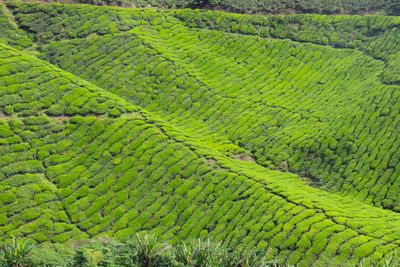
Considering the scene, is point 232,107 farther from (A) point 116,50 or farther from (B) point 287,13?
(B) point 287,13

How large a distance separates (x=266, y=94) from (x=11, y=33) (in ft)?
102

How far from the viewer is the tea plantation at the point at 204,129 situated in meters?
26.3

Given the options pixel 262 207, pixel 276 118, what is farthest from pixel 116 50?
pixel 262 207

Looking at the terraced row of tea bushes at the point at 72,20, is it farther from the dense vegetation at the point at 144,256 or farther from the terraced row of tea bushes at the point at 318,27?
the dense vegetation at the point at 144,256

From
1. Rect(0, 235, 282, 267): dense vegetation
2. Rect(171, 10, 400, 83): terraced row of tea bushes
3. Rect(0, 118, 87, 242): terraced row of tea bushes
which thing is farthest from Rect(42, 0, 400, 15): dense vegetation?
Rect(0, 235, 282, 267): dense vegetation

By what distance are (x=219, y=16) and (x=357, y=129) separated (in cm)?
2693

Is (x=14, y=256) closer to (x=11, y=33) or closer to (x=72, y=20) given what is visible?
(x=11, y=33)

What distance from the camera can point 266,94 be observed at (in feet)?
145

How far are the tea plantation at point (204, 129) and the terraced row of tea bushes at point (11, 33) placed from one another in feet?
0.39

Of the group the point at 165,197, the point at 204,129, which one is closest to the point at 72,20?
the point at 204,129

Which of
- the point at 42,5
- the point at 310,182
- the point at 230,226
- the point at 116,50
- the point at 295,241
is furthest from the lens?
the point at 42,5

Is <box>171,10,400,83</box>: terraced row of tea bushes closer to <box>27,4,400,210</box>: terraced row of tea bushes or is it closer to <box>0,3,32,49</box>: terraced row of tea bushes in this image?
<box>27,4,400,210</box>: terraced row of tea bushes

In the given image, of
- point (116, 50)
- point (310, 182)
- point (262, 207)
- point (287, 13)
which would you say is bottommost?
point (310, 182)

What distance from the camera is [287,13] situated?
183 feet
